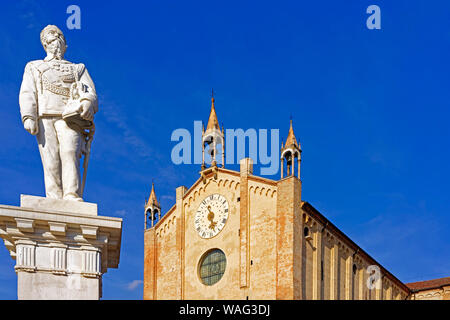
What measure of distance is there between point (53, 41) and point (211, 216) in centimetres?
4318

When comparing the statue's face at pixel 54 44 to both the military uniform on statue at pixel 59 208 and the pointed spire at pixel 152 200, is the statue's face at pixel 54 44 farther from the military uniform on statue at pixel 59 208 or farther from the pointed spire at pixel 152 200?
the pointed spire at pixel 152 200

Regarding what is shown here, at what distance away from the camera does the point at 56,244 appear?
8.48 meters

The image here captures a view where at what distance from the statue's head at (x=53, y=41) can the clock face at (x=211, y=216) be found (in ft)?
138

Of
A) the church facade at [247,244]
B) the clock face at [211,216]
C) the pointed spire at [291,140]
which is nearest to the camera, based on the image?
the church facade at [247,244]

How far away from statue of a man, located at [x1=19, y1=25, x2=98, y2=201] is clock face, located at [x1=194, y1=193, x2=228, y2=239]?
42509mm

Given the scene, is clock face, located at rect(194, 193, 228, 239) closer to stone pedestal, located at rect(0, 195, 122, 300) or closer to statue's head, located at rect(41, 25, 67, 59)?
statue's head, located at rect(41, 25, 67, 59)

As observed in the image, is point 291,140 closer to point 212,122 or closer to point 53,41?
point 212,122

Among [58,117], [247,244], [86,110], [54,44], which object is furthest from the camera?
[247,244]

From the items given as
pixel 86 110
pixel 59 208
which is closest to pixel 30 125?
pixel 86 110

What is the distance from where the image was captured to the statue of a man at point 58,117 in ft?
29.8

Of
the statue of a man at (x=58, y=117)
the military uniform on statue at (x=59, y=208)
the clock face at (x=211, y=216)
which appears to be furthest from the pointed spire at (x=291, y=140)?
the statue of a man at (x=58, y=117)
